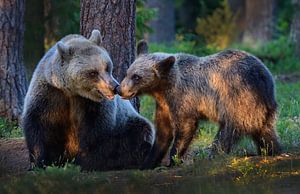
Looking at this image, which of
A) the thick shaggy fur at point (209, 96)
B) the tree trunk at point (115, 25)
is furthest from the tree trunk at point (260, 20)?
the thick shaggy fur at point (209, 96)

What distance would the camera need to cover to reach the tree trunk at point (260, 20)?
2645 cm

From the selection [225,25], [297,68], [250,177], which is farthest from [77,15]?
[225,25]

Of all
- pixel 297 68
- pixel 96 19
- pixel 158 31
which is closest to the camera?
pixel 96 19

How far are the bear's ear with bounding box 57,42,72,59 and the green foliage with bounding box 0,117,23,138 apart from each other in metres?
2.17

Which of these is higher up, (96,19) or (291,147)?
(96,19)

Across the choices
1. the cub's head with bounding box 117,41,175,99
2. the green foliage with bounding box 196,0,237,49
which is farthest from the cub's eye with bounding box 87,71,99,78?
the green foliage with bounding box 196,0,237,49

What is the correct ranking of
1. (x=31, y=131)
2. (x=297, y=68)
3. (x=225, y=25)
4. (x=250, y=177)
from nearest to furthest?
(x=250, y=177) → (x=31, y=131) → (x=297, y=68) → (x=225, y=25)

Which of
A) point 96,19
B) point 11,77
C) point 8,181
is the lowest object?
point 8,181

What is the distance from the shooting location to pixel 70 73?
8.05 meters

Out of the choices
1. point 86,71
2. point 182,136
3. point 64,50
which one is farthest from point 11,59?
point 182,136

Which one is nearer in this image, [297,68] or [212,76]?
[212,76]

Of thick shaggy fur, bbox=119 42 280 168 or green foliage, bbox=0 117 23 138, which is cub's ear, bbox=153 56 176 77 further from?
green foliage, bbox=0 117 23 138

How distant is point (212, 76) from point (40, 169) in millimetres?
2110

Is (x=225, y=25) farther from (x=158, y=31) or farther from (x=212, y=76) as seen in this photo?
(x=212, y=76)
